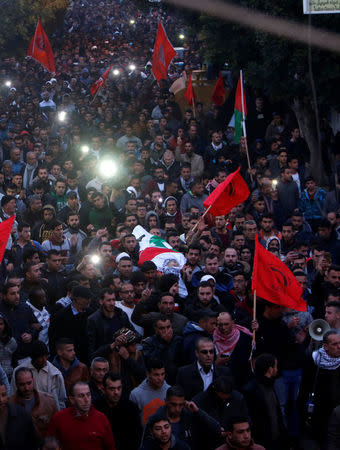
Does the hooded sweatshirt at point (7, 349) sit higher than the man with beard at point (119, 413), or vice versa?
the hooded sweatshirt at point (7, 349)

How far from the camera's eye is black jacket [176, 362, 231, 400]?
22.3ft

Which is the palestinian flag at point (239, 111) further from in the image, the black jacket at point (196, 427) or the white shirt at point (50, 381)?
the black jacket at point (196, 427)

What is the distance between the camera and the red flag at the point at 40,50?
65.0 ft

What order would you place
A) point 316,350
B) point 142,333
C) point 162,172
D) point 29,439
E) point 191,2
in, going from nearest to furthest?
point 29,439 → point 316,350 → point 142,333 → point 162,172 → point 191,2

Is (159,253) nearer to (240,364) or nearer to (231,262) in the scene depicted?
(231,262)

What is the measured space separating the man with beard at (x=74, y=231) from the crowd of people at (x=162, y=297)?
30mm

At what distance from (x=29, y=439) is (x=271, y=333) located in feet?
9.29

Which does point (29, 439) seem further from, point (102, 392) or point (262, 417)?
point (262, 417)

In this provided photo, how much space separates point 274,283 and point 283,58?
28.3 feet

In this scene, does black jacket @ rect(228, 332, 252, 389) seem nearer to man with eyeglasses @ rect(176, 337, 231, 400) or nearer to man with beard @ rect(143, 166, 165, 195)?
man with eyeglasses @ rect(176, 337, 231, 400)

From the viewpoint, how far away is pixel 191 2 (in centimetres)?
1973

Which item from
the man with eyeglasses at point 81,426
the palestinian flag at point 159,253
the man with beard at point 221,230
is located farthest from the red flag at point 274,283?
the man with beard at point 221,230

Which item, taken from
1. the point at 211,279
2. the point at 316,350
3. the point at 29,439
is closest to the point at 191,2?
the point at 211,279

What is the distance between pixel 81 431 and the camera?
597 centimetres
